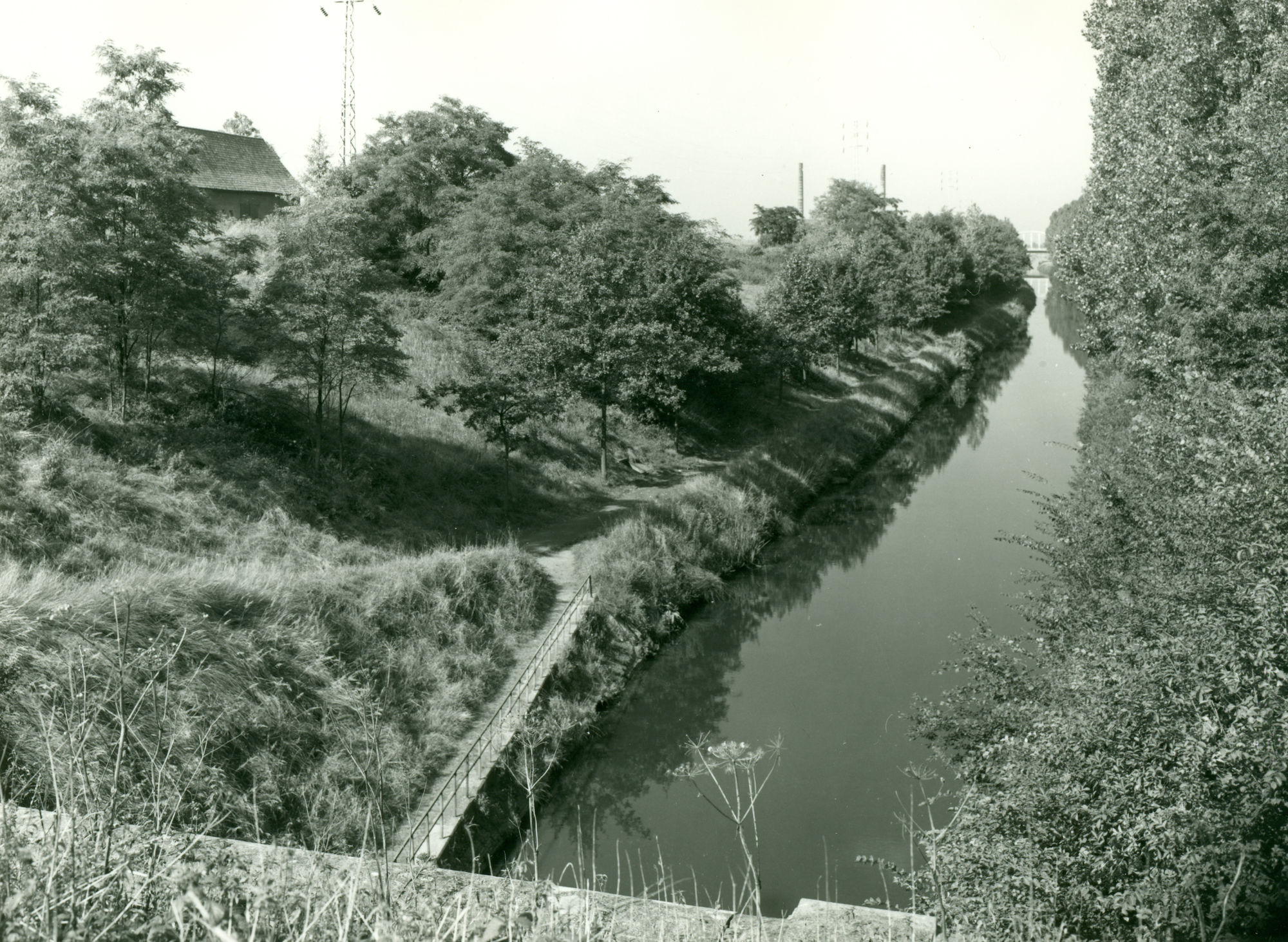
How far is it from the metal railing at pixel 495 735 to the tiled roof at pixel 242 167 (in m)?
24.7

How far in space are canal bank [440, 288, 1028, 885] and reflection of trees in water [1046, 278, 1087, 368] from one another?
19877 millimetres

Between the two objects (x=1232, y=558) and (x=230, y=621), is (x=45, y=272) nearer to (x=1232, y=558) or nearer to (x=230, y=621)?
(x=230, y=621)

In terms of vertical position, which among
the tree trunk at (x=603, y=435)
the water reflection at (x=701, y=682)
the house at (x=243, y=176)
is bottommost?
the water reflection at (x=701, y=682)

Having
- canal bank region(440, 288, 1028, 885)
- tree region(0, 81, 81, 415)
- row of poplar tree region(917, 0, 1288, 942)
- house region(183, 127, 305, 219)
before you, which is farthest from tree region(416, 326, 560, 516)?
house region(183, 127, 305, 219)

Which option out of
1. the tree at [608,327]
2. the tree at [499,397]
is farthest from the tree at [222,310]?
the tree at [608,327]

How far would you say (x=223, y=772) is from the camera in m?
10.5

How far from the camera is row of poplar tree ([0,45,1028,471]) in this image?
52.6 ft

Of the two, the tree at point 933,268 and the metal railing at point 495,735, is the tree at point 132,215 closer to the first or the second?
the metal railing at point 495,735

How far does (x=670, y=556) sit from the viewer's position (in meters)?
20.0

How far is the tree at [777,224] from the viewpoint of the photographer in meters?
71.4

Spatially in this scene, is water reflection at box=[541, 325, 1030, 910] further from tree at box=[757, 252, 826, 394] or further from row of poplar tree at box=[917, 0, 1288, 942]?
tree at box=[757, 252, 826, 394]

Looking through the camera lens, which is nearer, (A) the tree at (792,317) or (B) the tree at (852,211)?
(A) the tree at (792,317)

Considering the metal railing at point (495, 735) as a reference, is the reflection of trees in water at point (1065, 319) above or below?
above

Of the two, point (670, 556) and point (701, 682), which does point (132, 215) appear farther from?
point (701, 682)
